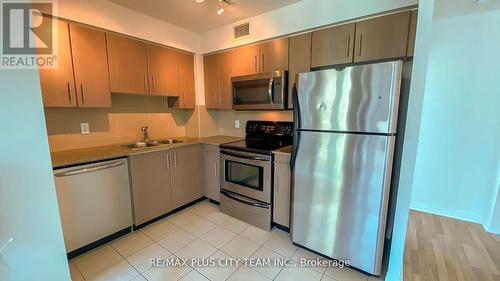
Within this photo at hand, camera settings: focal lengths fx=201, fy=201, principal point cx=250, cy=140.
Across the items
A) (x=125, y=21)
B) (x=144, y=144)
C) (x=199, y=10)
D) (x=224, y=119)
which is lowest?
(x=144, y=144)

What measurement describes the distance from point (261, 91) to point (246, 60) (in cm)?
51

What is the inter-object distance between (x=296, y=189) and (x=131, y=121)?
234 centimetres

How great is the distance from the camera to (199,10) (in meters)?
2.32

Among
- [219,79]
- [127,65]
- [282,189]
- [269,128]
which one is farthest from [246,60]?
[282,189]

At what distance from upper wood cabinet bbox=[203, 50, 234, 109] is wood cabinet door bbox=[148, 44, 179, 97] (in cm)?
47

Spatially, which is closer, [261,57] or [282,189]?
[282,189]

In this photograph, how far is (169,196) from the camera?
2557 mm

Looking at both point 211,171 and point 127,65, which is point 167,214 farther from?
point 127,65

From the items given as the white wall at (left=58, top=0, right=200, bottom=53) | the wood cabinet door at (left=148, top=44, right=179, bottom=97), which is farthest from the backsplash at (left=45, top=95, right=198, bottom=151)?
the white wall at (left=58, top=0, right=200, bottom=53)

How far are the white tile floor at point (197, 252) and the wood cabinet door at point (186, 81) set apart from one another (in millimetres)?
1644

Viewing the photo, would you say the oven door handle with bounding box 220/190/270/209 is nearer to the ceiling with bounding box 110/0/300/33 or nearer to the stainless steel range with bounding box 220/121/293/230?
the stainless steel range with bounding box 220/121/293/230

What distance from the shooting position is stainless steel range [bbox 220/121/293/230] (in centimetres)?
225

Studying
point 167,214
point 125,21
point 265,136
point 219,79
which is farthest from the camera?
point 219,79

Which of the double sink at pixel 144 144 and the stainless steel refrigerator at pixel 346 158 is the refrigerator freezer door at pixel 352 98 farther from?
the double sink at pixel 144 144
